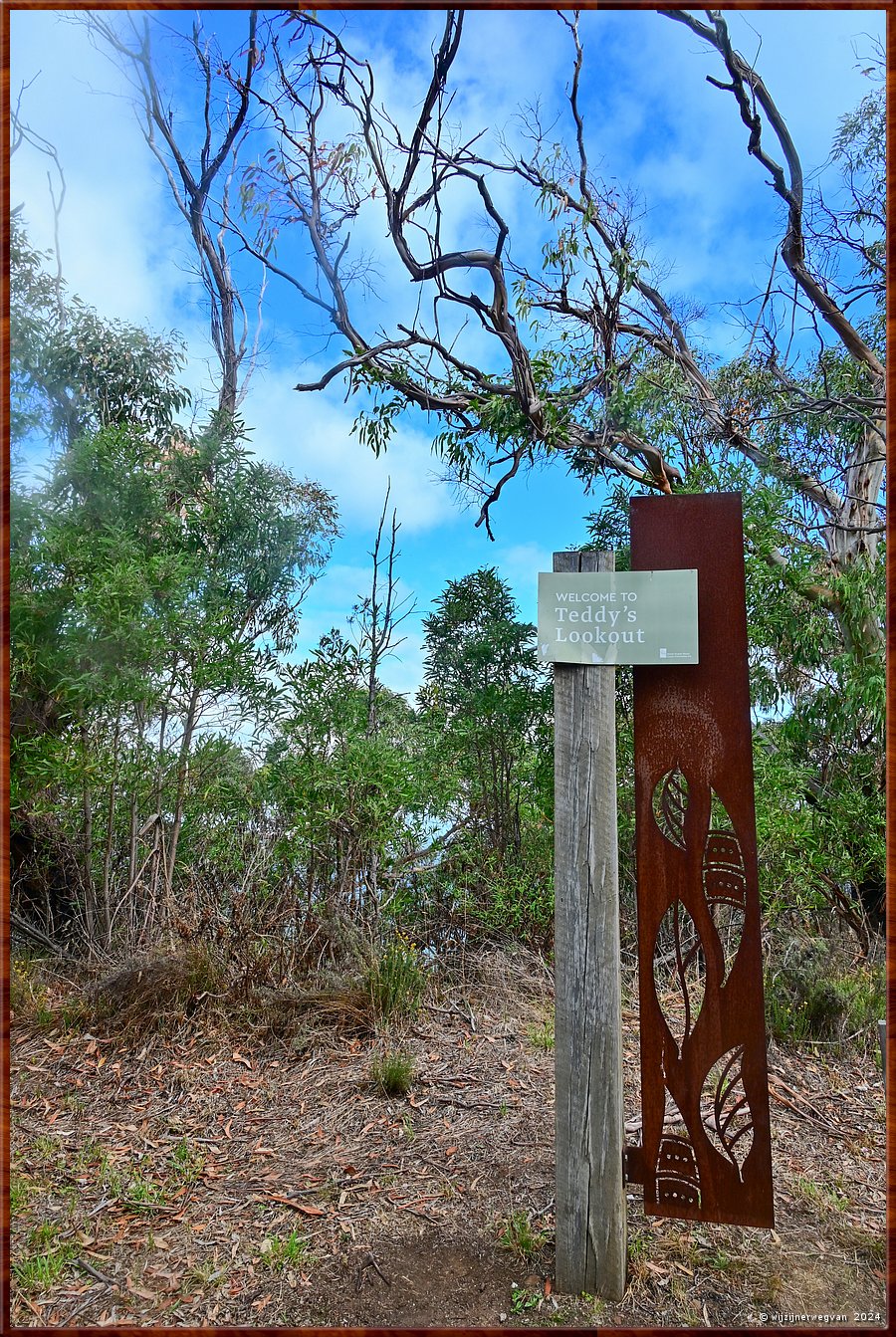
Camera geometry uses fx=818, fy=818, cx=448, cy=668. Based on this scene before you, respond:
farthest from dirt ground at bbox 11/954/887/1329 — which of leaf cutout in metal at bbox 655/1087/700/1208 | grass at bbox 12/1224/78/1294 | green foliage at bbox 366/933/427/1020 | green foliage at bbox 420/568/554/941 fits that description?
A: green foliage at bbox 420/568/554/941

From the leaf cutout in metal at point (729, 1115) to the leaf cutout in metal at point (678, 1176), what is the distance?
0.32ft

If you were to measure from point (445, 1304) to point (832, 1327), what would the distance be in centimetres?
102

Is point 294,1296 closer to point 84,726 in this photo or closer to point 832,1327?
point 832,1327

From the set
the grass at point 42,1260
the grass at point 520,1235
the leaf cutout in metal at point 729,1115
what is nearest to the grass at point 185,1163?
the grass at point 42,1260

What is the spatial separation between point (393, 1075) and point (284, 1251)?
100 centimetres

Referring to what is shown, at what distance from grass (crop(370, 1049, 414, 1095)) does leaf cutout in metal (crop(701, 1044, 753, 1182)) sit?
123cm

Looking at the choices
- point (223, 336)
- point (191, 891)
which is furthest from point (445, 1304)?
point (223, 336)

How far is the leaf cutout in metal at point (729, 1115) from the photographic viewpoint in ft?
7.54

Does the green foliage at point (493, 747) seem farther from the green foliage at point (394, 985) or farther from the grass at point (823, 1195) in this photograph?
the grass at point (823, 1195)

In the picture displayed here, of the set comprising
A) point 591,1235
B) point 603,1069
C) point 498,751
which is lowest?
point 591,1235

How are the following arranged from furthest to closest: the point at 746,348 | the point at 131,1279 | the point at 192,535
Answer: the point at 746,348 → the point at 192,535 → the point at 131,1279

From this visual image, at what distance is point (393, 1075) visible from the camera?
3.54m

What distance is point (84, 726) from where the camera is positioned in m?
4.60

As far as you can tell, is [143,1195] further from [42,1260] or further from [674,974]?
[674,974]
